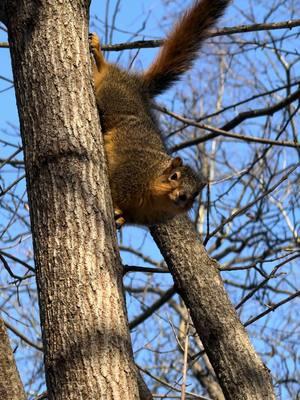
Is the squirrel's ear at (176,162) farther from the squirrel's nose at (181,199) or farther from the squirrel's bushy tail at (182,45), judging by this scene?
the squirrel's bushy tail at (182,45)

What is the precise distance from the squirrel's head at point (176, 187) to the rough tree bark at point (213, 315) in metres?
0.11

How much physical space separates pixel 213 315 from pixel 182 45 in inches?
63.6

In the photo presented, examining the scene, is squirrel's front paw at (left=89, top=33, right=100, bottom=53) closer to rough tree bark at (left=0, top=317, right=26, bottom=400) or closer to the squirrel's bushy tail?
the squirrel's bushy tail

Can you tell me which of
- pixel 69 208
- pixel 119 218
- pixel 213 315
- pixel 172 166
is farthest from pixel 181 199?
pixel 69 208

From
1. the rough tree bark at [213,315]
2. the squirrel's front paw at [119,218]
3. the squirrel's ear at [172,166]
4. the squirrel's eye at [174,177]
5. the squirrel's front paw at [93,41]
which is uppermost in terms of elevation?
the squirrel's front paw at [93,41]

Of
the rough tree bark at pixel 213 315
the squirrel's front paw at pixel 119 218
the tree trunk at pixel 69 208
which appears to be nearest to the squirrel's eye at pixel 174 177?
the rough tree bark at pixel 213 315

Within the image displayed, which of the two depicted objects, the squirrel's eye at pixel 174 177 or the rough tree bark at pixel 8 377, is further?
the squirrel's eye at pixel 174 177

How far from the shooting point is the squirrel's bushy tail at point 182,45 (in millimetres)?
4055

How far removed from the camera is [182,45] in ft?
13.7

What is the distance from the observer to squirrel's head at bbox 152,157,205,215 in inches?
160

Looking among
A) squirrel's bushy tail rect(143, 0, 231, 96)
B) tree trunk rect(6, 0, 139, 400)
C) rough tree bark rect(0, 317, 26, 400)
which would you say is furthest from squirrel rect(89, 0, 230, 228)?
rough tree bark rect(0, 317, 26, 400)

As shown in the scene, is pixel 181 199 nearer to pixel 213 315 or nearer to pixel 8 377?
pixel 213 315

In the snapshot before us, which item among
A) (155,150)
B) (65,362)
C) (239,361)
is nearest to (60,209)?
(65,362)

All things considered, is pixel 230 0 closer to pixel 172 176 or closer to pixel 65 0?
pixel 172 176
